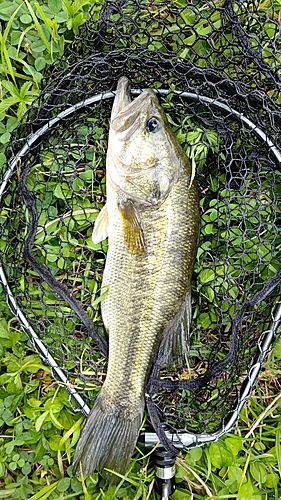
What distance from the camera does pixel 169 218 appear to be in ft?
6.99

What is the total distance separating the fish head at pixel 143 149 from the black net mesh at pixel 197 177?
0.13m

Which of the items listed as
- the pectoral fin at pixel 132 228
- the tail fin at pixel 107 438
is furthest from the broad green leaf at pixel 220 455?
the pectoral fin at pixel 132 228

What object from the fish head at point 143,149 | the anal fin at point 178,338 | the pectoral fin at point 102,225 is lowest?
the anal fin at point 178,338

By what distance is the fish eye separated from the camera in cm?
212

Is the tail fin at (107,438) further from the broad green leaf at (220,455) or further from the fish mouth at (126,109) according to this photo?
the fish mouth at (126,109)

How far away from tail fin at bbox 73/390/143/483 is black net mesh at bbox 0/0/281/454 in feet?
0.33

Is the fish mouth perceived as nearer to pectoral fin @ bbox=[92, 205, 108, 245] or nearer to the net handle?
the net handle

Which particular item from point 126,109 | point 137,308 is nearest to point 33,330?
point 137,308

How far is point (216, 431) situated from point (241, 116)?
1.26m

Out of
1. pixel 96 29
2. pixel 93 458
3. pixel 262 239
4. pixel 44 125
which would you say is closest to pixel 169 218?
pixel 262 239

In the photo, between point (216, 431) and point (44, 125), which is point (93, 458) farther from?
point (44, 125)

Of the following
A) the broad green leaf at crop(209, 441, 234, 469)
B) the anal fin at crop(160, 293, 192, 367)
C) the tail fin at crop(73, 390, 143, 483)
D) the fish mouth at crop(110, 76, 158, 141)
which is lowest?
the broad green leaf at crop(209, 441, 234, 469)

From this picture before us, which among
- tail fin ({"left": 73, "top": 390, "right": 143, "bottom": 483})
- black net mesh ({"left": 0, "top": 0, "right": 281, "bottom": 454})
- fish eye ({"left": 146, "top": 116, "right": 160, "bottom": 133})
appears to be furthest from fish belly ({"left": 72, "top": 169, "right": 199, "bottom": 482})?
fish eye ({"left": 146, "top": 116, "right": 160, "bottom": 133})

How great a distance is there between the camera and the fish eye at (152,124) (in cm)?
212
